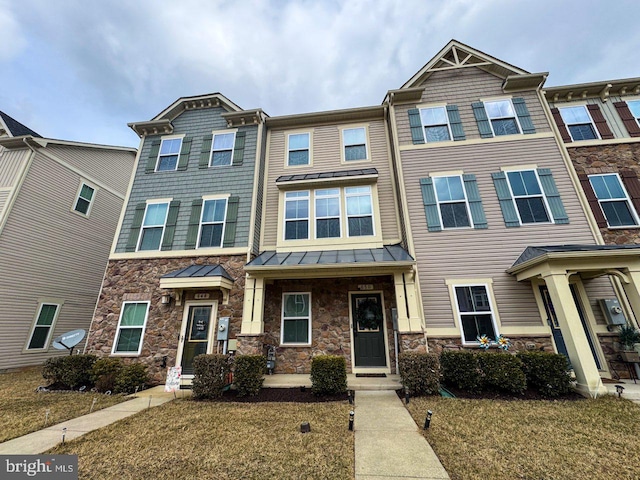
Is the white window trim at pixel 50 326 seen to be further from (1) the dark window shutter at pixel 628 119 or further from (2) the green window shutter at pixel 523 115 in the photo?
(1) the dark window shutter at pixel 628 119

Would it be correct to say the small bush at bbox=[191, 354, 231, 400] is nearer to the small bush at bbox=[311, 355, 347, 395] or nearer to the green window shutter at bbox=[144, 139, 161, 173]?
the small bush at bbox=[311, 355, 347, 395]

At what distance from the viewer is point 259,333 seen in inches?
275

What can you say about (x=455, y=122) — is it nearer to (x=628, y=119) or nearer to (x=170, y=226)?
(x=628, y=119)

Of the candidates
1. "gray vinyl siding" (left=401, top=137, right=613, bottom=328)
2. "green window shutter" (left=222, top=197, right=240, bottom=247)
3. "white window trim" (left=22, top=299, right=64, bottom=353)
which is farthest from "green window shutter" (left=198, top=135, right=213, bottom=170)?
"white window trim" (left=22, top=299, right=64, bottom=353)

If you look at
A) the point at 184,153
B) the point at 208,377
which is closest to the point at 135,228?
the point at 184,153

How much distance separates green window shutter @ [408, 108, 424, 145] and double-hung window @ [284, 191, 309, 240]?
429cm

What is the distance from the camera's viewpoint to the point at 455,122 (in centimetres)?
882

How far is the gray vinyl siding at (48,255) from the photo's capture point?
9.14 meters

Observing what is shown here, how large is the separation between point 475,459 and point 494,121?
386 inches

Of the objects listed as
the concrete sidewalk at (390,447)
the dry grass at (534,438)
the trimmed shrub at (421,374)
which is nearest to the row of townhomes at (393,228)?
the trimmed shrub at (421,374)

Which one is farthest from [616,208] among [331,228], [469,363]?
[331,228]

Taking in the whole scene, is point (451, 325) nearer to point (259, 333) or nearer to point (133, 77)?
point (259, 333)

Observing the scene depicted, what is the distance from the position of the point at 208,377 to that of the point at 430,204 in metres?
7.81

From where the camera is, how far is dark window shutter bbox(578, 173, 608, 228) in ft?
24.3
